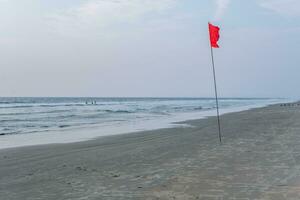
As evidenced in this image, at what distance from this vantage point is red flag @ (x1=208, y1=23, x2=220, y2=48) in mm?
14039

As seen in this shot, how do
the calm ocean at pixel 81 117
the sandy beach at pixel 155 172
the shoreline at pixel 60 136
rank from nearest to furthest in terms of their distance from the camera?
the sandy beach at pixel 155 172
the shoreline at pixel 60 136
the calm ocean at pixel 81 117

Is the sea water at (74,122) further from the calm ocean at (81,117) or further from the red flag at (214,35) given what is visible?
the red flag at (214,35)

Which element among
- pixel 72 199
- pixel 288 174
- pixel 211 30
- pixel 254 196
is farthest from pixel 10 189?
pixel 211 30

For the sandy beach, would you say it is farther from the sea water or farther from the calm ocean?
the calm ocean

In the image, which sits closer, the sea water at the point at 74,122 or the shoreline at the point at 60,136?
the shoreline at the point at 60,136

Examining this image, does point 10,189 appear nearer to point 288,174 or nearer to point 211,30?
point 288,174

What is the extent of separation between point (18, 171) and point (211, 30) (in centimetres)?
854

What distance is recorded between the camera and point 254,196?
6207 millimetres

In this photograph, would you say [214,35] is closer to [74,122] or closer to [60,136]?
[60,136]

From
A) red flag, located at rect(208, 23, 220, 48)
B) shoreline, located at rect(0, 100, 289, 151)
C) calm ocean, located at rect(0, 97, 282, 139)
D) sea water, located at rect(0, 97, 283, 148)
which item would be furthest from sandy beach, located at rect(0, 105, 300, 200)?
calm ocean, located at rect(0, 97, 282, 139)

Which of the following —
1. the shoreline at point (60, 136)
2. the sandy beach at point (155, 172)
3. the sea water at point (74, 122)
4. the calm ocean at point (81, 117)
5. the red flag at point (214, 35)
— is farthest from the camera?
the calm ocean at point (81, 117)

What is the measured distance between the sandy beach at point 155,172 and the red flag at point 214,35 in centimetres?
376

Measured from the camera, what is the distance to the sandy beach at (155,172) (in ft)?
21.6

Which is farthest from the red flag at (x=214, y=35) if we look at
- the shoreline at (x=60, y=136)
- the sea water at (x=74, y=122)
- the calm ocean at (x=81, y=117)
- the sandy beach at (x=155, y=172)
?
the calm ocean at (x=81, y=117)
